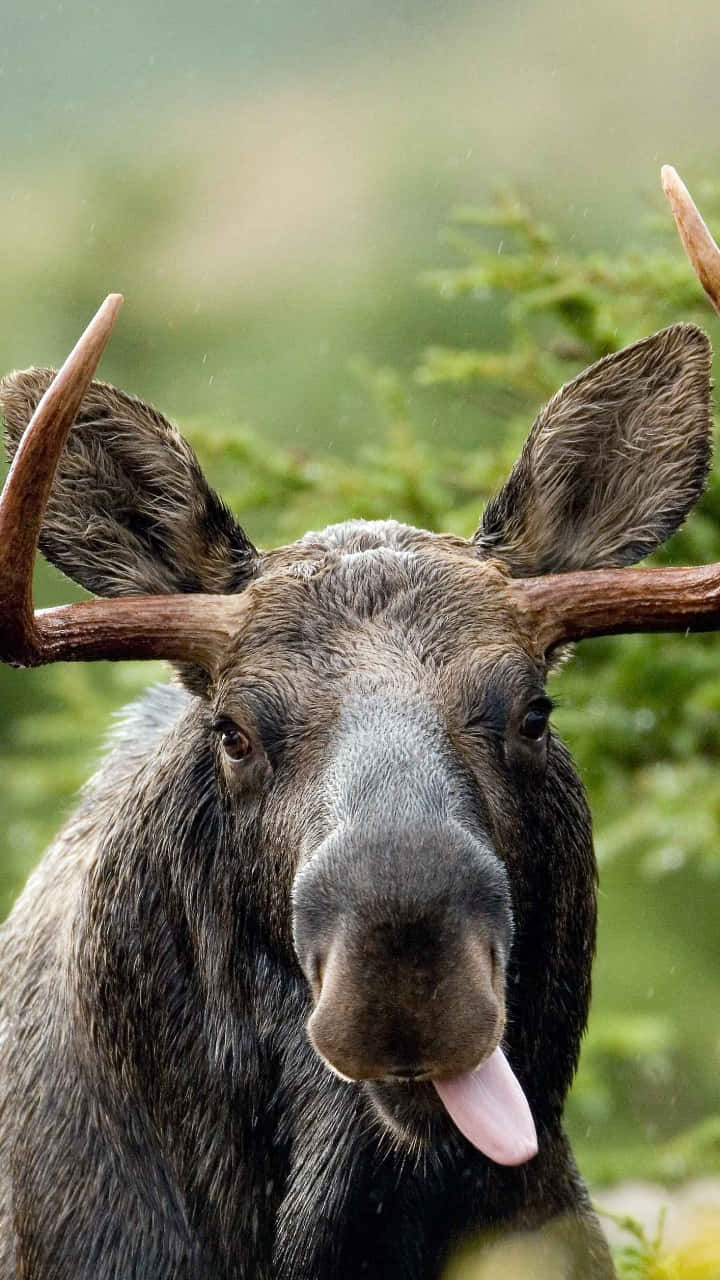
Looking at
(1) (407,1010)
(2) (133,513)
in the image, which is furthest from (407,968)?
(2) (133,513)

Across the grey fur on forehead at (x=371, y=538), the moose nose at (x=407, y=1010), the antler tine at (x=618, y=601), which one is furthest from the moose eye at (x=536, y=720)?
the moose nose at (x=407, y=1010)

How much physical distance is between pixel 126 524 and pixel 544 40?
25090mm

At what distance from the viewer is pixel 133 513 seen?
15.9 ft

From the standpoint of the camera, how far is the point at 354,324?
790 inches

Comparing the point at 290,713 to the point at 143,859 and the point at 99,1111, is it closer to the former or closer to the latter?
the point at 143,859

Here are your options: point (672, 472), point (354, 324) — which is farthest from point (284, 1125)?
point (354, 324)

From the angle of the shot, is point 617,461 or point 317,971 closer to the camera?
point 317,971

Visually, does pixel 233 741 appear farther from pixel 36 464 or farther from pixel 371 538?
pixel 36 464

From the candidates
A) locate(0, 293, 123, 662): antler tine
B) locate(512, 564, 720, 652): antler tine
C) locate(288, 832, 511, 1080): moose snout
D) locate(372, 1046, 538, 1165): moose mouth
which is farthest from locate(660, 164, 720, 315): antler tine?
locate(372, 1046, 538, 1165): moose mouth

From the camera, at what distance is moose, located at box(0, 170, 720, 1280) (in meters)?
4.15

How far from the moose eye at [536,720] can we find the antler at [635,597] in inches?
7.2

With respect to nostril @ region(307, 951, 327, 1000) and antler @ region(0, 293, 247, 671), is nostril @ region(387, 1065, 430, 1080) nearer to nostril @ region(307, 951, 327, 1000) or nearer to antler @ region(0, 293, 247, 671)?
nostril @ region(307, 951, 327, 1000)

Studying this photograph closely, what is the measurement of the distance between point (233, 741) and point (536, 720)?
631mm

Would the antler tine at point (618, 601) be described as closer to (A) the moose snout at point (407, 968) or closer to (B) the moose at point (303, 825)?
(B) the moose at point (303, 825)
